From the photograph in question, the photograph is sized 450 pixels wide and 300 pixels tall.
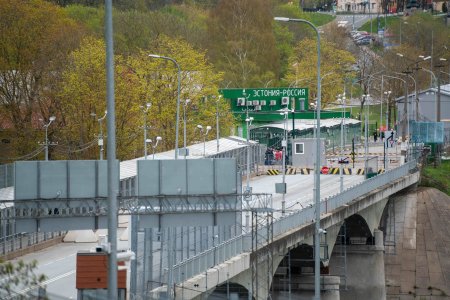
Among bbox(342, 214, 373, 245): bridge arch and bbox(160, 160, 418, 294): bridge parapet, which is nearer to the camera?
bbox(160, 160, 418, 294): bridge parapet

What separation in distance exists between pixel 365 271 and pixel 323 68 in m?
71.9

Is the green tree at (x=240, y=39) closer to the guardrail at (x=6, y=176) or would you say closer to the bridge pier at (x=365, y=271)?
the bridge pier at (x=365, y=271)

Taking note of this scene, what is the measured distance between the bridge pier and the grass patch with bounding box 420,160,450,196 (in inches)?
923

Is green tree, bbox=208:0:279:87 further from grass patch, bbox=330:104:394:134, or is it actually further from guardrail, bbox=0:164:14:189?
guardrail, bbox=0:164:14:189

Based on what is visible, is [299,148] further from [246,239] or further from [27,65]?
[246,239]

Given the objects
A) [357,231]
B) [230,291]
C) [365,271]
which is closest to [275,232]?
[230,291]

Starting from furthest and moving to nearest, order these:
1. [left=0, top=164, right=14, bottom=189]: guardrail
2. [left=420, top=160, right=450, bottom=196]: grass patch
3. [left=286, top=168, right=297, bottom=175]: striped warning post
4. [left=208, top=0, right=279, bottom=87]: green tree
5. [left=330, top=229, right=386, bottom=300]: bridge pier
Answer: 1. [left=208, top=0, right=279, bottom=87]: green tree
2. [left=420, top=160, right=450, bottom=196]: grass patch
3. [left=286, top=168, right=297, bottom=175]: striped warning post
4. [left=330, top=229, right=386, bottom=300]: bridge pier
5. [left=0, top=164, right=14, bottom=189]: guardrail

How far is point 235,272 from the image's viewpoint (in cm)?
4556

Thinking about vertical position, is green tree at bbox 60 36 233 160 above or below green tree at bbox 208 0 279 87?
below

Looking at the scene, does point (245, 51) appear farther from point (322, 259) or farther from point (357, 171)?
point (322, 259)

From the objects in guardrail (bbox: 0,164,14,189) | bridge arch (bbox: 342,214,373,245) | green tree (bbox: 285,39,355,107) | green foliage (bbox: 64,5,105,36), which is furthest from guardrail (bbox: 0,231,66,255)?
green tree (bbox: 285,39,355,107)

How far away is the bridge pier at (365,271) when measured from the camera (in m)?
75.7

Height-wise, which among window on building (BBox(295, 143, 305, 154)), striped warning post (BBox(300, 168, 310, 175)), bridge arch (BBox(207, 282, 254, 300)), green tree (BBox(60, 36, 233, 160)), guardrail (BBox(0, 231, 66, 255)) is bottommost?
bridge arch (BBox(207, 282, 254, 300))

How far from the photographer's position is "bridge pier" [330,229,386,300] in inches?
2980
